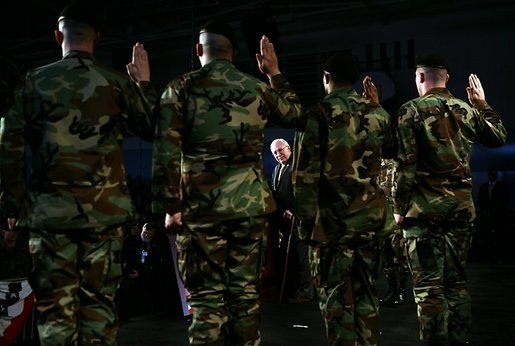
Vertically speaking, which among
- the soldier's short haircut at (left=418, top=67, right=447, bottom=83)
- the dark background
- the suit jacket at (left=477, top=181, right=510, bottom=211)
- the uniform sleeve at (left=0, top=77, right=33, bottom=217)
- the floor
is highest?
the dark background

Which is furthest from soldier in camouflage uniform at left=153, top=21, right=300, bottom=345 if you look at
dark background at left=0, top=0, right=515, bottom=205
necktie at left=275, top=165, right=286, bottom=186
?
dark background at left=0, top=0, right=515, bottom=205

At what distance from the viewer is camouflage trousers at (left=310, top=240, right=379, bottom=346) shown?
114 inches

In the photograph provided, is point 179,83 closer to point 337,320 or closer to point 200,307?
point 200,307

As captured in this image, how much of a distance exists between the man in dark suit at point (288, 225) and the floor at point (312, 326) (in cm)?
32

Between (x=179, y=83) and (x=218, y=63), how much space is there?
0.74 feet

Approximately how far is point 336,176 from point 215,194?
2.20ft

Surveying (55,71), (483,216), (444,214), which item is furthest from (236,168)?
(483,216)

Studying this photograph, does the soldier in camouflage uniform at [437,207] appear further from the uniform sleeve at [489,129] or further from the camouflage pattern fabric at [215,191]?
the camouflage pattern fabric at [215,191]

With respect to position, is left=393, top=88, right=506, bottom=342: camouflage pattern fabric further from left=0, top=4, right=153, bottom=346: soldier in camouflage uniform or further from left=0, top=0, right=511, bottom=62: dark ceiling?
left=0, top=0, right=511, bottom=62: dark ceiling

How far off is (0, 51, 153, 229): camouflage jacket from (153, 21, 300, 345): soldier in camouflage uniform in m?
0.25

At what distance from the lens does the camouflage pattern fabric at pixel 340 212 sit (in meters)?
2.92

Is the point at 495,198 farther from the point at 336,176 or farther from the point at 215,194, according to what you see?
the point at 215,194

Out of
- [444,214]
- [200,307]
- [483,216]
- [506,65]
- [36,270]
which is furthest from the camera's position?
[506,65]

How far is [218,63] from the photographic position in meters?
2.76
